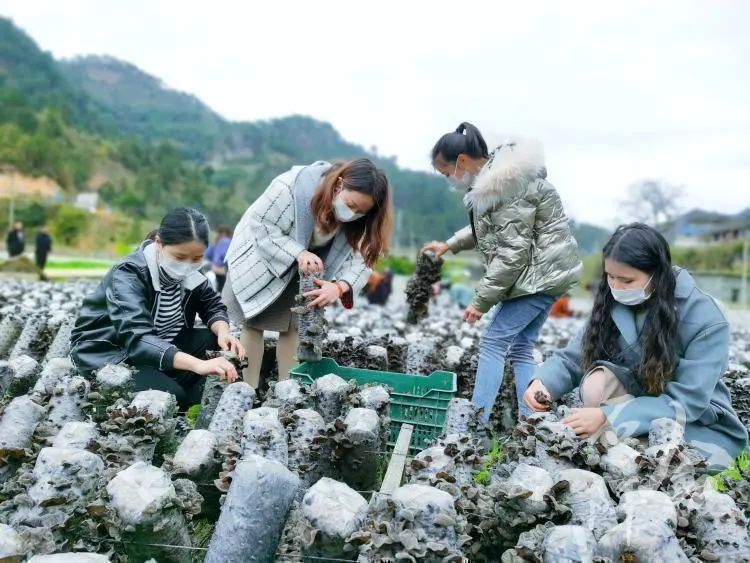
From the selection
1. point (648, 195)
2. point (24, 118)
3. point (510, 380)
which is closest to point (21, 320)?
point (510, 380)

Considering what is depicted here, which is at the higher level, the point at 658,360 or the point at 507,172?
the point at 507,172

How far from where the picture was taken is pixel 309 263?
139 inches

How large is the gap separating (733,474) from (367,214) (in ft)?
7.03

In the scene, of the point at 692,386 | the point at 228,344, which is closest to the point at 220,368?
the point at 228,344

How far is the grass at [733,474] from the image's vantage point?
234 cm

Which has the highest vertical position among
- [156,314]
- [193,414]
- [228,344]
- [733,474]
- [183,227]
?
[183,227]

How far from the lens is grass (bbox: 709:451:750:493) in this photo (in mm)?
2340

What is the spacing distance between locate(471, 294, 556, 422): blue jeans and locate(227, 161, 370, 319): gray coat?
2.66ft

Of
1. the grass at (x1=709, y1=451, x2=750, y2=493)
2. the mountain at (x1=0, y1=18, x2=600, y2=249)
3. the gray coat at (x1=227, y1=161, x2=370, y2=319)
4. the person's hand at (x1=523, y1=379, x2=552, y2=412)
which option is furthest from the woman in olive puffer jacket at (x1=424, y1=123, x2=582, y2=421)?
the mountain at (x1=0, y1=18, x2=600, y2=249)

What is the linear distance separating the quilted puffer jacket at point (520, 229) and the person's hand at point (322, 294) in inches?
30.0

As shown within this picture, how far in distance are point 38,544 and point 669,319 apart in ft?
7.95

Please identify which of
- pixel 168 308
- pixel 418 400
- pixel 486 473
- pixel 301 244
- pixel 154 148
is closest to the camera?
pixel 486 473

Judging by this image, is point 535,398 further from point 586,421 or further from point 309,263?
point 309,263

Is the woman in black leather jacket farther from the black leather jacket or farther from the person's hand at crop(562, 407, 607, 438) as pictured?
the person's hand at crop(562, 407, 607, 438)
